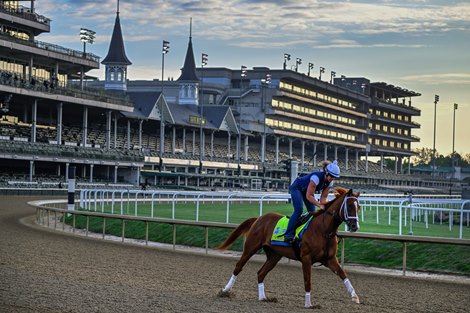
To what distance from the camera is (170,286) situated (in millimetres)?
12078

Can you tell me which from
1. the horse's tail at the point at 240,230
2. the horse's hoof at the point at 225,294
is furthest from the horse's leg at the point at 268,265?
the horse's tail at the point at 240,230

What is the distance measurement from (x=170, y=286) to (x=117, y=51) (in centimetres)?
6938

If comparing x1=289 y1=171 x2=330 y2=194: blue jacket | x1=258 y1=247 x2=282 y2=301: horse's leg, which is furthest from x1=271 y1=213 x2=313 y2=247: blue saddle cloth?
x1=289 y1=171 x2=330 y2=194: blue jacket

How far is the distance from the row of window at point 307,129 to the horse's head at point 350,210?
88.3 m

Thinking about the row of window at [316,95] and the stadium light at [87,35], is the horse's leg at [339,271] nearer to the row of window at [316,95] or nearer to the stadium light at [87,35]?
the stadium light at [87,35]

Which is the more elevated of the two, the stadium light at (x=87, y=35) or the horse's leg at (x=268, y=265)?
the stadium light at (x=87, y=35)

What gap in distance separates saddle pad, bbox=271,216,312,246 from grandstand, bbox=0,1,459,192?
40.3 meters

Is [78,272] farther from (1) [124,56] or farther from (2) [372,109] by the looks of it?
(2) [372,109]

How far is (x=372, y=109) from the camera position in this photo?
132500 mm

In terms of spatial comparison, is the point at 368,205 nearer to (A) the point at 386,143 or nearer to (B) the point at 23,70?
(B) the point at 23,70

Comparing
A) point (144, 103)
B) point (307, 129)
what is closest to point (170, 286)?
point (144, 103)

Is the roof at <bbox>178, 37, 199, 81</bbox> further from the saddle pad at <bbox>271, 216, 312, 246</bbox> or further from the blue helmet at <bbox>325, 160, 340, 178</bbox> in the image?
the blue helmet at <bbox>325, 160, 340, 178</bbox>

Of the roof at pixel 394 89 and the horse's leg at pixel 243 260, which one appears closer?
the horse's leg at pixel 243 260

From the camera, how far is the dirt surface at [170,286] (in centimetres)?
1015
